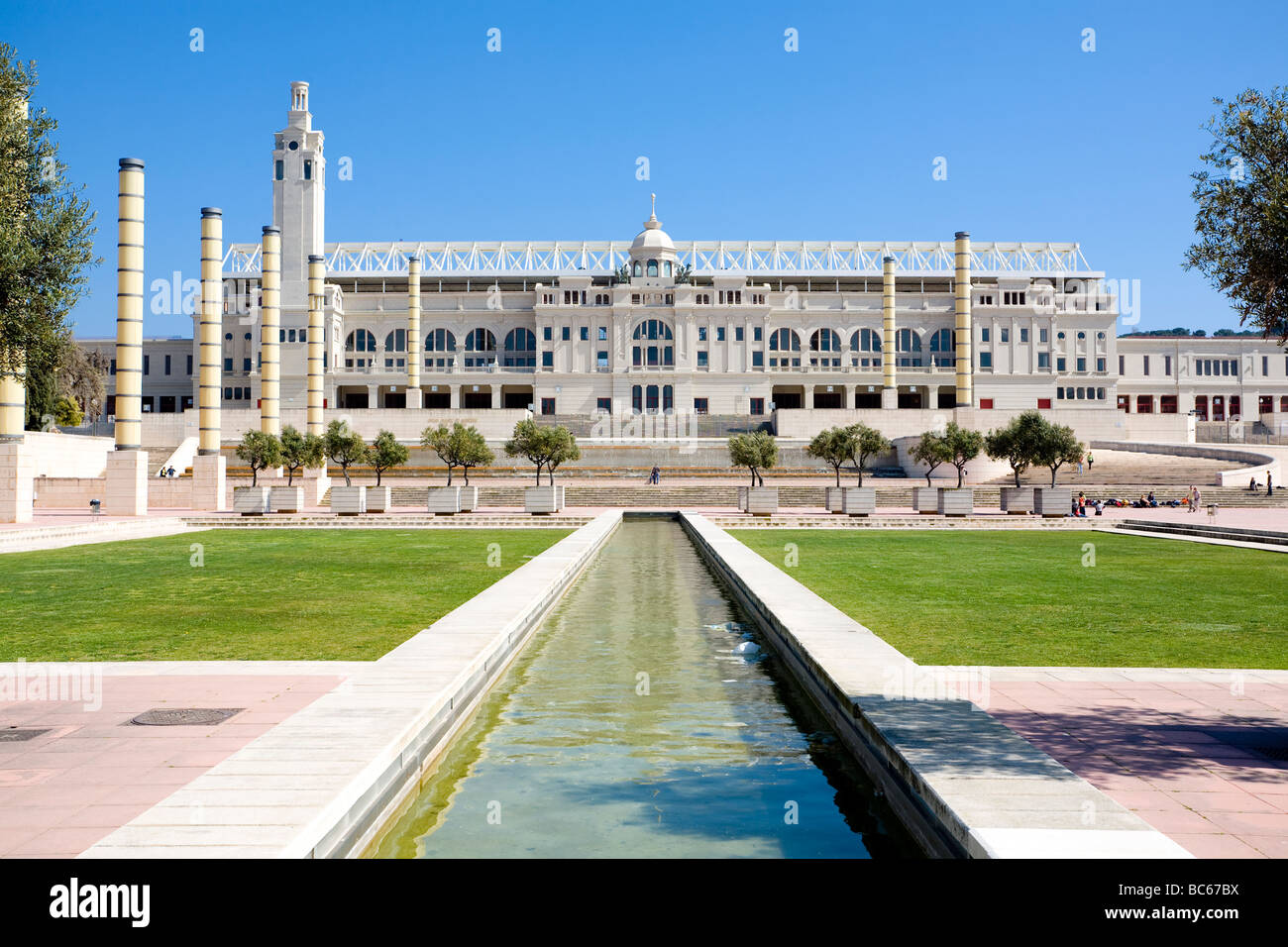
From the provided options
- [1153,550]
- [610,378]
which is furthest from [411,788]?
[610,378]

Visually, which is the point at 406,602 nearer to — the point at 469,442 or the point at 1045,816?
the point at 1045,816

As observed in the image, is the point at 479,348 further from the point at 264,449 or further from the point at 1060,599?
the point at 1060,599

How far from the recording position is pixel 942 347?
3440 inches

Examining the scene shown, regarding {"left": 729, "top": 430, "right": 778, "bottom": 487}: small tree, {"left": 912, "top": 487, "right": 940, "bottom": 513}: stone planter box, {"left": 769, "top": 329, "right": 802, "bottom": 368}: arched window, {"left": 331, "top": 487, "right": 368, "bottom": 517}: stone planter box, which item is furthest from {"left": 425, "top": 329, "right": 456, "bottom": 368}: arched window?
{"left": 912, "top": 487, "right": 940, "bottom": 513}: stone planter box

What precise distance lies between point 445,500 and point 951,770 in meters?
32.5

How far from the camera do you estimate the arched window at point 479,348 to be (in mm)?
88062

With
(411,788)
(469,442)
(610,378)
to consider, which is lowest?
(411,788)

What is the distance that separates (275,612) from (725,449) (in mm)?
49278

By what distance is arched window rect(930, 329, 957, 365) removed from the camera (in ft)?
285

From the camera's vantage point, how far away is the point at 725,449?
6094 centimetres

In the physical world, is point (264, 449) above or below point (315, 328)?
below

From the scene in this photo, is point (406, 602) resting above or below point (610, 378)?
below

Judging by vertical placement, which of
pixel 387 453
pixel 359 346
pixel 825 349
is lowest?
pixel 387 453

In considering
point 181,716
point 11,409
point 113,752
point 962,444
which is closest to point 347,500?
point 11,409
